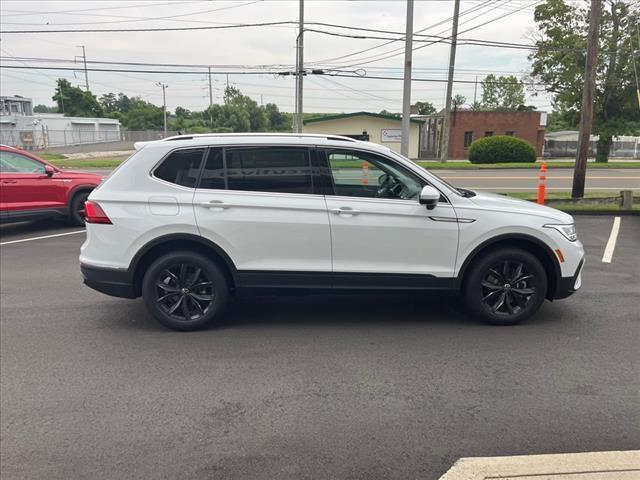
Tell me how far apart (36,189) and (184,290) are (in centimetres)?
642

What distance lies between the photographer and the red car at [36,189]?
30.0 feet

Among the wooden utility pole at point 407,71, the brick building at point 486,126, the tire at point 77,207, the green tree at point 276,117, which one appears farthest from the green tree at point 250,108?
the tire at point 77,207

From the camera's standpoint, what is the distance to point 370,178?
15.5 ft

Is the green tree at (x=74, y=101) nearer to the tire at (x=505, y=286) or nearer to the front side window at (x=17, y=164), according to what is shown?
the front side window at (x=17, y=164)

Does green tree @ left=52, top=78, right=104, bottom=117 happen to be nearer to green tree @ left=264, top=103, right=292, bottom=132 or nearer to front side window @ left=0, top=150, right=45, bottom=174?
green tree @ left=264, top=103, right=292, bottom=132

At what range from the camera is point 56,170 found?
973cm

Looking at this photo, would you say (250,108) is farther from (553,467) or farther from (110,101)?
(553,467)

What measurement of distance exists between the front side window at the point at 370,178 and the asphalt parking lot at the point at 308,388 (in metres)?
1.30

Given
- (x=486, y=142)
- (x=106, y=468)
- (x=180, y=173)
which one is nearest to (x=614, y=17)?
(x=486, y=142)

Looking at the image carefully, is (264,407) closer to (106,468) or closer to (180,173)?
(106,468)

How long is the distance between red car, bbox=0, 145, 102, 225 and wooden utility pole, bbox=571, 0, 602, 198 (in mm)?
11598

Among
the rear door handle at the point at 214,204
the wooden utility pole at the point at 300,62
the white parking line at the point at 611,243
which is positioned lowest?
the white parking line at the point at 611,243

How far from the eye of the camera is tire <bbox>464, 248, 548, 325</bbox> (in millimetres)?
4691

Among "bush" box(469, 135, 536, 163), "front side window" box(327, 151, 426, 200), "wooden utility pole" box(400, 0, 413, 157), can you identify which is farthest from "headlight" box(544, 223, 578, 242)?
"bush" box(469, 135, 536, 163)
